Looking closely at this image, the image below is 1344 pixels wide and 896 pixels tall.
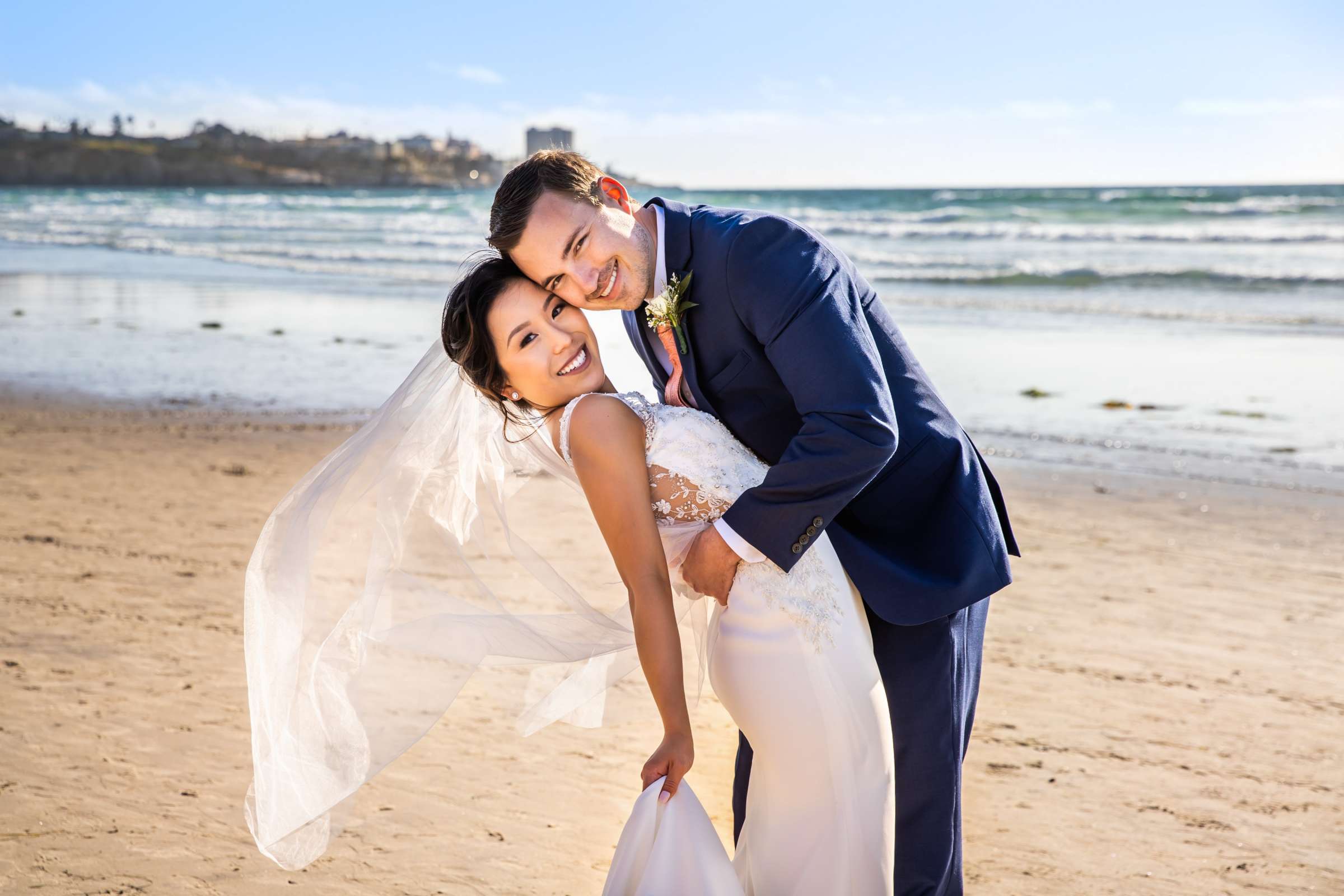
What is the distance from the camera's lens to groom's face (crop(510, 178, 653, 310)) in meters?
2.25

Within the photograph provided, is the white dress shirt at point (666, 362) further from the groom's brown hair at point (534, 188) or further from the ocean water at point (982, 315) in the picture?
the ocean water at point (982, 315)

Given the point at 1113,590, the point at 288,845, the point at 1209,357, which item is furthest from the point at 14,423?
the point at 1209,357

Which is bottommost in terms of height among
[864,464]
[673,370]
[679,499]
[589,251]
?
[679,499]

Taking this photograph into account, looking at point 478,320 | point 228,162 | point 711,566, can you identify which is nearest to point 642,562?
point 711,566

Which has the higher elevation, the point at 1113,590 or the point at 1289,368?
the point at 1289,368

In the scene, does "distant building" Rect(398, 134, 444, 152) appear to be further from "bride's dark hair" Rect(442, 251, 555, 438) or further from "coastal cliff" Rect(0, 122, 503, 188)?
"bride's dark hair" Rect(442, 251, 555, 438)

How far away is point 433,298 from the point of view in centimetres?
1703

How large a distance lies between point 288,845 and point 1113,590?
4237 millimetres

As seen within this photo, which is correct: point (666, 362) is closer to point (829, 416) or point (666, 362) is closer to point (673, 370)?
point (673, 370)

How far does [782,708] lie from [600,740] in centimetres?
181

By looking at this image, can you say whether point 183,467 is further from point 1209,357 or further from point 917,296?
point 917,296

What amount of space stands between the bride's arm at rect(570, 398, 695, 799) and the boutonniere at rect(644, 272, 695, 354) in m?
0.22

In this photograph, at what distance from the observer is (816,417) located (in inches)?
80.2

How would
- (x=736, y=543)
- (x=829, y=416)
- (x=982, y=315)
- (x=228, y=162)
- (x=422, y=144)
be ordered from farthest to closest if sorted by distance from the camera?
(x=422, y=144) → (x=228, y=162) → (x=982, y=315) → (x=736, y=543) → (x=829, y=416)
